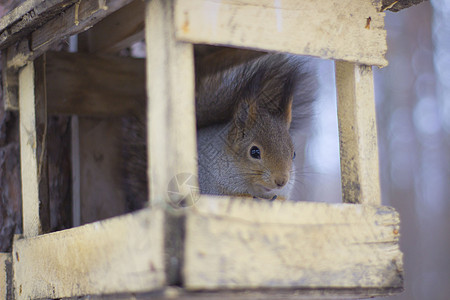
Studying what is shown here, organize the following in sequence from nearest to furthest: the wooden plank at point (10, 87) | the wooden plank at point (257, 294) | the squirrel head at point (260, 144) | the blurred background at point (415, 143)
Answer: the wooden plank at point (257, 294)
the wooden plank at point (10, 87)
the squirrel head at point (260, 144)
the blurred background at point (415, 143)

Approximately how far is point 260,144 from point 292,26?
578 millimetres

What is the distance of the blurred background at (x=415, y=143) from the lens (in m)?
4.24

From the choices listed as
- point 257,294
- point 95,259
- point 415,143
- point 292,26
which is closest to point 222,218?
point 257,294

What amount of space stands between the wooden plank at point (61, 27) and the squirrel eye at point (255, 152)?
62cm

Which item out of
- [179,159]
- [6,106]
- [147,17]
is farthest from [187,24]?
[6,106]

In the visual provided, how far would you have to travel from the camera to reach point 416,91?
4449 mm

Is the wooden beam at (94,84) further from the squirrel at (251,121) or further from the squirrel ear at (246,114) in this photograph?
the squirrel ear at (246,114)

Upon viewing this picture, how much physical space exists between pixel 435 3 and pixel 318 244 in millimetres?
4027

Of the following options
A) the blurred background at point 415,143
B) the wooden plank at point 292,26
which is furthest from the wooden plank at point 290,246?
the blurred background at point 415,143

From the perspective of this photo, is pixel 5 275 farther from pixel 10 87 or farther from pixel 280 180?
pixel 280 180

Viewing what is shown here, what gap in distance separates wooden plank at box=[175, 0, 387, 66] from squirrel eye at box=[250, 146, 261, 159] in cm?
50

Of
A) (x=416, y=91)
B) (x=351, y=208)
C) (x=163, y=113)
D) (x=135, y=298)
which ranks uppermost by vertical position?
(x=416, y=91)

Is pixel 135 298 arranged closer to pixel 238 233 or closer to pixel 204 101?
pixel 238 233

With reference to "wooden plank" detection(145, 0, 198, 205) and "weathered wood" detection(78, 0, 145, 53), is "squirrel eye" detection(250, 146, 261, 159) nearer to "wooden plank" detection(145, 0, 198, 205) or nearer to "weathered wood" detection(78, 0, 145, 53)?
"weathered wood" detection(78, 0, 145, 53)
